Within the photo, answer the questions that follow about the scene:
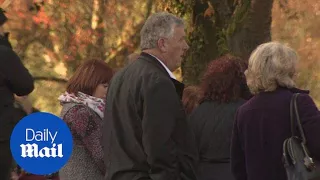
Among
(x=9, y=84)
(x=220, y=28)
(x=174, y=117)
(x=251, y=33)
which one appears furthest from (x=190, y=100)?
(x=220, y=28)

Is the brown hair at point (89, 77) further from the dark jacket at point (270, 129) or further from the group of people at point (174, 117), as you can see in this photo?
the dark jacket at point (270, 129)

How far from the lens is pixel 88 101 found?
6023mm

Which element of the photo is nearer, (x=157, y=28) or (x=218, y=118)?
(x=157, y=28)

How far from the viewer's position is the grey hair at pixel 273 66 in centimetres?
497

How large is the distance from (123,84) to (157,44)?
0.30 m

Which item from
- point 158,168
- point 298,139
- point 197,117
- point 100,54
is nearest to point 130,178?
point 158,168

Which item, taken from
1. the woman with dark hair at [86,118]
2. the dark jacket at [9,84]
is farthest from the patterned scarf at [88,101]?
the dark jacket at [9,84]

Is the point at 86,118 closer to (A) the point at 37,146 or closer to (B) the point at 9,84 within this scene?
(B) the point at 9,84

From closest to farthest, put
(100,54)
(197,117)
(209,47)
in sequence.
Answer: (197,117) < (209,47) < (100,54)

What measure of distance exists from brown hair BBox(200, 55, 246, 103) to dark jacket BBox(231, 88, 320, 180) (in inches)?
32.8

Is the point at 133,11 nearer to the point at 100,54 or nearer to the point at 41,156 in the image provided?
the point at 100,54

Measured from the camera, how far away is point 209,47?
427 inches

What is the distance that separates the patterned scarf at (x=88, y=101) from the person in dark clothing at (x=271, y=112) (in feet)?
4.09

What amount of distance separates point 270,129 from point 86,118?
152cm
